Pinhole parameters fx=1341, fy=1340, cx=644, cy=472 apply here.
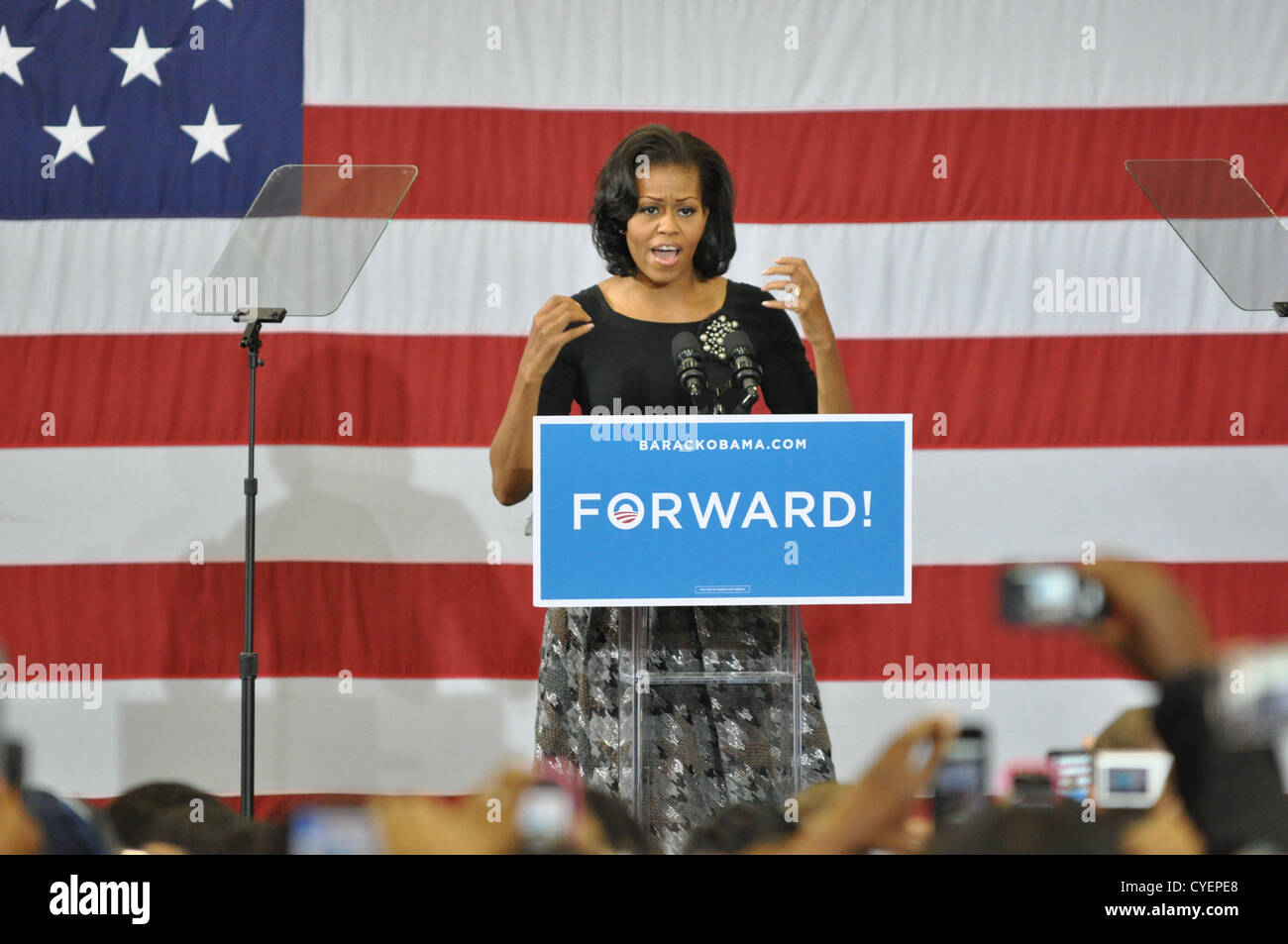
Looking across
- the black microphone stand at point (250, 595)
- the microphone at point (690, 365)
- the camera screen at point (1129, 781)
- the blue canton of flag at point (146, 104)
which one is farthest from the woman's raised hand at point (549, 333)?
the camera screen at point (1129, 781)

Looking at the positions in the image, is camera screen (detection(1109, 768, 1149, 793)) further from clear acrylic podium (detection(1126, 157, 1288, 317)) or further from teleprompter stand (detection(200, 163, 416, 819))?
teleprompter stand (detection(200, 163, 416, 819))

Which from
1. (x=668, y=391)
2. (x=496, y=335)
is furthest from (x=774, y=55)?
(x=668, y=391)

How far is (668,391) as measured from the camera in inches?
120

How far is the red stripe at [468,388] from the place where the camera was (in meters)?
3.86

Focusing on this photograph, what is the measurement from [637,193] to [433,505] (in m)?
1.21

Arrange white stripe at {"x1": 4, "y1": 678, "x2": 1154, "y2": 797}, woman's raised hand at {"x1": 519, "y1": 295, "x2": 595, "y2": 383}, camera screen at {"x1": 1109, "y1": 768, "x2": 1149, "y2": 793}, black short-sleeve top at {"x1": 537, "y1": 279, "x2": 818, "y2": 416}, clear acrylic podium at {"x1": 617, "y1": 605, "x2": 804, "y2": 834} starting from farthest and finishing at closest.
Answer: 1. white stripe at {"x1": 4, "y1": 678, "x2": 1154, "y2": 797}
2. black short-sleeve top at {"x1": 537, "y1": 279, "x2": 818, "y2": 416}
3. woman's raised hand at {"x1": 519, "y1": 295, "x2": 595, "y2": 383}
4. clear acrylic podium at {"x1": 617, "y1": 605, "x2": 804, "y2": 834}
5. camera screen at {"x1": 1109, "y1": 768, "x2": 1149, "y2": 793}

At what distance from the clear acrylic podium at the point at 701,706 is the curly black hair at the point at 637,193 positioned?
3.35ft

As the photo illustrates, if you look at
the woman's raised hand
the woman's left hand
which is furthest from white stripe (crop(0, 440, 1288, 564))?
the woman's left hand

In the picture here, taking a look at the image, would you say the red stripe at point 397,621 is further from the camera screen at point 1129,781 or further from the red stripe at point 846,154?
the camera screen at point 1129,781

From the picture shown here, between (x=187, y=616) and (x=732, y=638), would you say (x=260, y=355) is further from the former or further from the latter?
(x=732, y=638)

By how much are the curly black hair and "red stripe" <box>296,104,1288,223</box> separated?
28.1 inches

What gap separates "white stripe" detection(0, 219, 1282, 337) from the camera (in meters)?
3.89

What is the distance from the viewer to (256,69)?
3.89 metres
